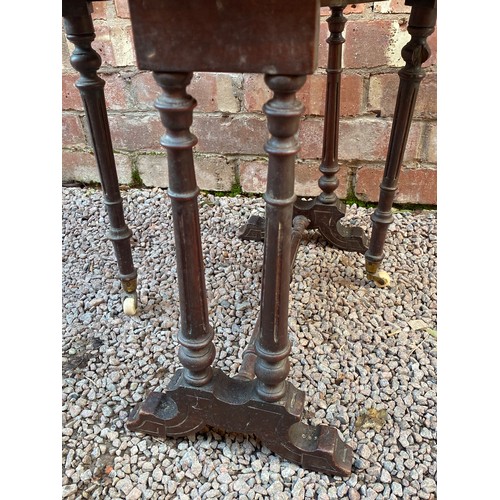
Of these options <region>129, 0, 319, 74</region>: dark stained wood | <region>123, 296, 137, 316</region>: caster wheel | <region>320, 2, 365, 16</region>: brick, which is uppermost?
<region>129, 0, 319, 74</region>: dark stained wood

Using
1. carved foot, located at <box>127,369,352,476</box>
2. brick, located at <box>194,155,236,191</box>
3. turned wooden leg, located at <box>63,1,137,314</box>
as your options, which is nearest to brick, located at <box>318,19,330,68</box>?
brick, located at <box>194,155,236,191</box>

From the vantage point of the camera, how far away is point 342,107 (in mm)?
1968

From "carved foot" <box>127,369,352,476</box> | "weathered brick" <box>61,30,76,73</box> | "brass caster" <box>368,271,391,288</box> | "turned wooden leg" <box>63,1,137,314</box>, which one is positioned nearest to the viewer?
"carved foot" <box>127,369,352,476</box>

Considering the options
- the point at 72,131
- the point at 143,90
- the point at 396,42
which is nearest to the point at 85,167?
the point at 72,131

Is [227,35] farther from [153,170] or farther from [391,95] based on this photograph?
[153,170]

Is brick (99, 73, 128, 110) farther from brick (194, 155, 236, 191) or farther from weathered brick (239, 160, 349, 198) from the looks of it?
weathered brick (239, 160, 349, 198)

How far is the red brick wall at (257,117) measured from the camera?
1.86 m

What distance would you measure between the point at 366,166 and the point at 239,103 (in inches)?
23.4

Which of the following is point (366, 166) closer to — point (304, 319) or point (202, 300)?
point (304, 319)

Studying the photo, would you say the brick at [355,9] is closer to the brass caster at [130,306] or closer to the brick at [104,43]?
the brick at [104,43]

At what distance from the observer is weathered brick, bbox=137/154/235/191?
7.24 feet

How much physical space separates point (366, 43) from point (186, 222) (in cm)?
129

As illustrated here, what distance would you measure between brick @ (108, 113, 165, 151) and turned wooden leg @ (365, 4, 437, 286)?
1040 millimetres

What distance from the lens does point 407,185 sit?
6.94 ft
